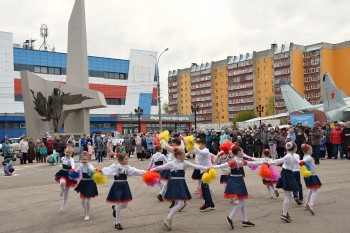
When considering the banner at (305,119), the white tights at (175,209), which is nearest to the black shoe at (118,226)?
the white tights at (175,209)

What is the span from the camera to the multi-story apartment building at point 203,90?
136500 millimetres

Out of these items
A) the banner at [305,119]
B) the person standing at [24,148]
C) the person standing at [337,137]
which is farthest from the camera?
the banner at [305,119]

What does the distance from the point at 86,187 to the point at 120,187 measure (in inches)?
50.4

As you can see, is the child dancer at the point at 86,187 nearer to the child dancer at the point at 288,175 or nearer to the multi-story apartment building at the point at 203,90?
the child dancer at the point at 288,175

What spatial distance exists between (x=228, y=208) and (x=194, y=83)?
132 metres

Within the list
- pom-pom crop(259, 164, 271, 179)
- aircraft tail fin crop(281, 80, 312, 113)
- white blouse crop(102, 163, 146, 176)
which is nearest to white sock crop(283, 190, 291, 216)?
pom-pom crop(259, 164, 271, 179)

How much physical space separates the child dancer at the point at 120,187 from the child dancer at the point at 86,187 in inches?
31.9

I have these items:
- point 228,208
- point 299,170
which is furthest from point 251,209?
point 299,170

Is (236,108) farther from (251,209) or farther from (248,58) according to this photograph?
→ (251,209)

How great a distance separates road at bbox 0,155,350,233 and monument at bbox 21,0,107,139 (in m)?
22.4

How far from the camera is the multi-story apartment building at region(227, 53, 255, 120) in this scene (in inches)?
4786

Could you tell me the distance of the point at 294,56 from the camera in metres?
107

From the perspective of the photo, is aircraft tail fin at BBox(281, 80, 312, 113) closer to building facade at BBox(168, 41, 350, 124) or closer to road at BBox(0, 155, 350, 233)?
road at BBox(0, 155, 350, 233)

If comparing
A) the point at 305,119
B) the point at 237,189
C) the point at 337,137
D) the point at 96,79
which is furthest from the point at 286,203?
the point at 96,79
